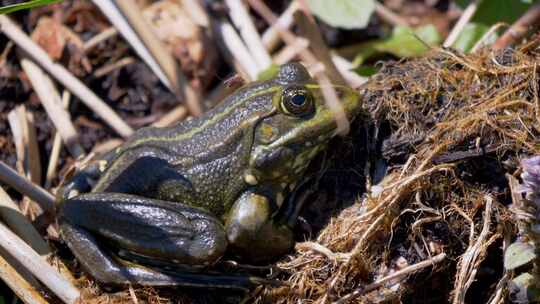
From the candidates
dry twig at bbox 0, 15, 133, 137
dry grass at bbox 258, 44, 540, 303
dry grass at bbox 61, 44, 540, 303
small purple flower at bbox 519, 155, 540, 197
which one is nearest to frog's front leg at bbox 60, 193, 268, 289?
dry grass at bbox 61, 44, 540, 303

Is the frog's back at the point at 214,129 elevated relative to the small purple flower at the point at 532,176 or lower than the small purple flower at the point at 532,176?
elevated

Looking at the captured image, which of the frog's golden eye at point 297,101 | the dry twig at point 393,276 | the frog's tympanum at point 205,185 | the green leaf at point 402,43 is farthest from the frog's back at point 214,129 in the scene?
the green leaf at point 402,43

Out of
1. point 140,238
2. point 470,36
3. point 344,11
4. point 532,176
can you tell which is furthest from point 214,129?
point 470,36

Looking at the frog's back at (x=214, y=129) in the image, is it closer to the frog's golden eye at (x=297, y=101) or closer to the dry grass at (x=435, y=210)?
the frog's golden eye at (x=297, y=101)

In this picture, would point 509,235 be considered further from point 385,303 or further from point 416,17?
point 416,17

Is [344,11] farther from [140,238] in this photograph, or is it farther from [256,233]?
[140,238]
